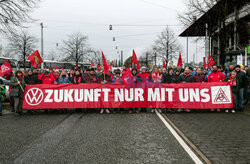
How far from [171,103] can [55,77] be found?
600 centimetres

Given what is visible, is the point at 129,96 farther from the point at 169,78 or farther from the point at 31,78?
the point at 31,78

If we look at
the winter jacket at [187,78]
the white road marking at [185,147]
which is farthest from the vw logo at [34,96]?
the winter jacket at [187,78]

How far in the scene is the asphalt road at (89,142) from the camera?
465 centimetres

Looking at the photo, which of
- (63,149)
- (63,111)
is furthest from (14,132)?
(63,111)

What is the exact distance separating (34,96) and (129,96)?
154 inches

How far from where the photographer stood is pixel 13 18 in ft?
52.0

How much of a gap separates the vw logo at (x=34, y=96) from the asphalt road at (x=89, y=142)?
217cm

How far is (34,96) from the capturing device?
35.2 feet

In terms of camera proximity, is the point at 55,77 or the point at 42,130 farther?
the point at 55,77

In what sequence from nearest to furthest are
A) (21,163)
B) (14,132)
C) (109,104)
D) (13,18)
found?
(21,163) < (14,132) < (109,104) < (13,18)

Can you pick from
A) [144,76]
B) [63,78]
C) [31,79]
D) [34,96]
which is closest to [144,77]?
[144,76]

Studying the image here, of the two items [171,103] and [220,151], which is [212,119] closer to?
[171,103]

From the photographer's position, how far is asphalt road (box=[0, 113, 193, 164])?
4.65 metres

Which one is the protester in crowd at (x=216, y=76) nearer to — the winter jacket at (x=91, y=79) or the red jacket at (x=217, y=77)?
the red jacket at (x=217, y=77)
